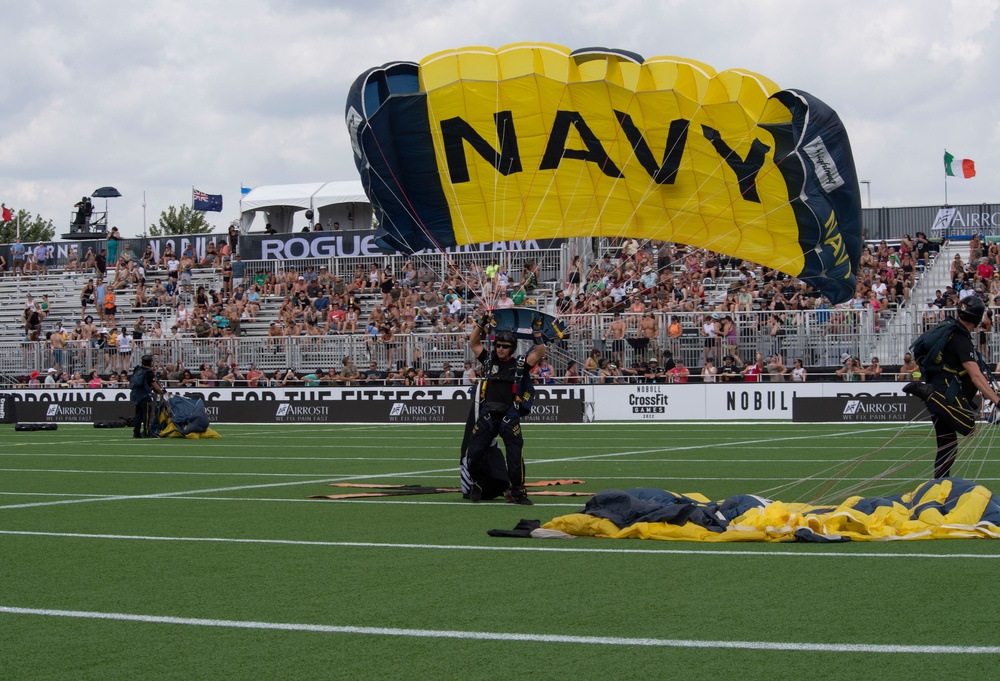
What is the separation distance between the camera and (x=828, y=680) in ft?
14.0

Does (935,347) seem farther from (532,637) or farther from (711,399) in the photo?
(711,399)

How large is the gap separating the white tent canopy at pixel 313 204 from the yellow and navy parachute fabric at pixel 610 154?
82.8ft

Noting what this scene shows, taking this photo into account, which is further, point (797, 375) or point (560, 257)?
point (560, 257)

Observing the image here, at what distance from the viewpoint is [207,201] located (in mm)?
55156

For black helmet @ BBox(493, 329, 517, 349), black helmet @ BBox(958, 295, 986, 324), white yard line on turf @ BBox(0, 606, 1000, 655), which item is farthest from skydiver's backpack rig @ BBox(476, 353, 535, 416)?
white yard line on turf @ BBox(0, 606, 1000, 655)

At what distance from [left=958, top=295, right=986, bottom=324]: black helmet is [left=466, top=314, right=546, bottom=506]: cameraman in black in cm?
337

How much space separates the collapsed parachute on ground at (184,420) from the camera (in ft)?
74.4

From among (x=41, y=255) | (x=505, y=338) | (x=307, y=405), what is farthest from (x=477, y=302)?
(x=41, y=255)

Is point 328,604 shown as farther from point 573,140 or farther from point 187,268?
point 187,268

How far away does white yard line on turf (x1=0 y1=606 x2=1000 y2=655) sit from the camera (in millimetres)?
4695

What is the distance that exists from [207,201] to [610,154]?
39659 millimetres

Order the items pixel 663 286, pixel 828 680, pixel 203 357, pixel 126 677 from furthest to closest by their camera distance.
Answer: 1. pixel 203 357
2. pixel 663 286
3. pixel 126 677
4. pixel 828 680

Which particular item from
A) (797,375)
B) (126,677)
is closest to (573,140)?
(797,375)

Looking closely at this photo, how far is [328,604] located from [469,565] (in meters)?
1.31
